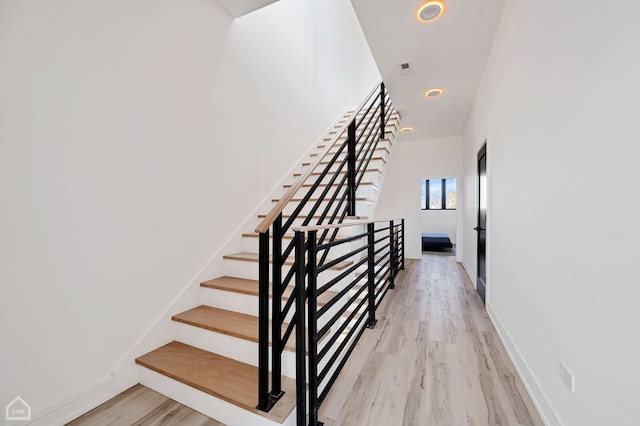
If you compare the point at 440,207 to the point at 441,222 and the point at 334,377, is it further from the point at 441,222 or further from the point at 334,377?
the point at 334,377

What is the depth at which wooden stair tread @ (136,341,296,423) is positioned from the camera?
1.31m

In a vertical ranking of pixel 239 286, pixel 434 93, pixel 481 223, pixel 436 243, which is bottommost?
pixel 436 243

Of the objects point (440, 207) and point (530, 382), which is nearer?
point (530, 382)

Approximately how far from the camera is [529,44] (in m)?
1.61

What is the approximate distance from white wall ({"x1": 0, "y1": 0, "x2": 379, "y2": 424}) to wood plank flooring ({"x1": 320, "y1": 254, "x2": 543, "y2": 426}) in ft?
4.59

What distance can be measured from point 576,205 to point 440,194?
317 inches

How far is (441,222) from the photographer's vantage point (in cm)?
848

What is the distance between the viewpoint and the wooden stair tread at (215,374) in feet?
4.31

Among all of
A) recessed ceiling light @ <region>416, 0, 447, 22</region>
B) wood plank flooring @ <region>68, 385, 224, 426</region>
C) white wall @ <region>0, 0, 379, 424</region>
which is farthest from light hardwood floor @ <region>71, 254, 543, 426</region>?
recessed ceiling light @ <region>416, 0, 447, 22</region>

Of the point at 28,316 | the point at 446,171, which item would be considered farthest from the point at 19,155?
the point at 446,171

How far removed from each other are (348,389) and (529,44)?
7.90 ft

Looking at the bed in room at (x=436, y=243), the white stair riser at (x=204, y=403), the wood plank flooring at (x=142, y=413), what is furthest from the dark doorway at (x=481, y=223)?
the bed in room at (x=436, y=243)

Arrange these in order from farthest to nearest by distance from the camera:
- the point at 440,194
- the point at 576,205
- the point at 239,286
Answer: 1. the point at 440,194
2. the point at 239,286
3. the point at 576,205

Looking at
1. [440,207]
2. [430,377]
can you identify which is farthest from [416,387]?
[440,207]
